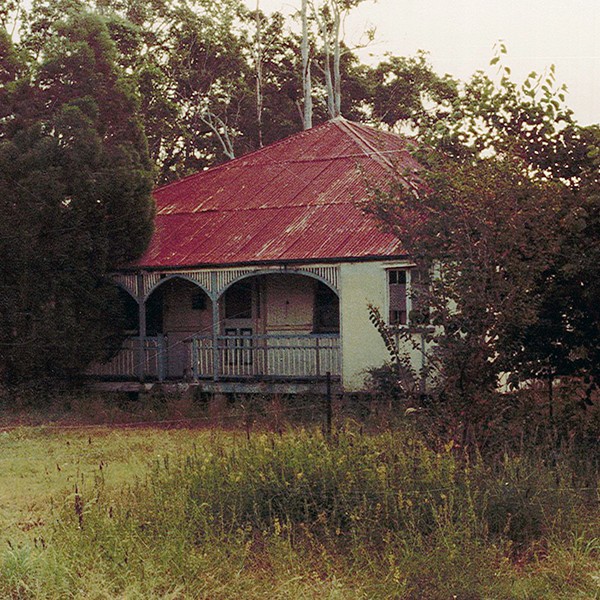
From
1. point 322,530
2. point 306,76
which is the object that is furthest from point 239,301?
point 306,76

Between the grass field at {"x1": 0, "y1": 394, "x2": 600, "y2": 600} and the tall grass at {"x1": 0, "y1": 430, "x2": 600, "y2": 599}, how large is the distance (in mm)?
17

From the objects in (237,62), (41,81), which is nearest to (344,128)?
(41,81)

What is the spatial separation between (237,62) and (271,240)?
19.8 meters

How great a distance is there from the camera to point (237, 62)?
41156 millimetres

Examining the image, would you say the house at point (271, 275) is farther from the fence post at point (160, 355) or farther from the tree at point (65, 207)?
the tree at point (65, 207)

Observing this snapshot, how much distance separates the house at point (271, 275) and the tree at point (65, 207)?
121cm

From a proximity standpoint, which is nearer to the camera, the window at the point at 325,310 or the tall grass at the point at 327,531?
the tall grass at the point at 327,531

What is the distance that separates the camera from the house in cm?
2147

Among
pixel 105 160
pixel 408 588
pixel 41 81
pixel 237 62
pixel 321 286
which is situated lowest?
pixel 408 588

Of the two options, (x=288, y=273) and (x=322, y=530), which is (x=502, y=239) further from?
(x=288, y=273)

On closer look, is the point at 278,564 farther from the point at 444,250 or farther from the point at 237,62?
the point at 237,62

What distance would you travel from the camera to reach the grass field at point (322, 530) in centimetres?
818

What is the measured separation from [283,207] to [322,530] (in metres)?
15.7

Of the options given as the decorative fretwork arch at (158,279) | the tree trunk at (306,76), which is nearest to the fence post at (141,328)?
the decorative fretwork arch at (158,279)
